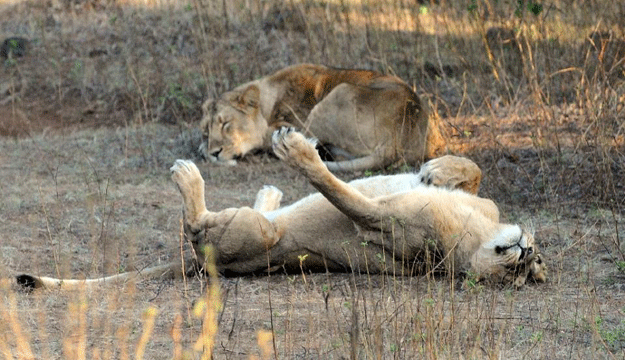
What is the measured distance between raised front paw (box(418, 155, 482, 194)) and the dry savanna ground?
1.78 ft

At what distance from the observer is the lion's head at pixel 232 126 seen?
837 cm

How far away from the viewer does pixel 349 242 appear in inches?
174

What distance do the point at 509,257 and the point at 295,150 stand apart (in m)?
1.01

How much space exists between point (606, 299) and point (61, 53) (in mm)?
8739

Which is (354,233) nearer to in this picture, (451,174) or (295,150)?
(295,150)

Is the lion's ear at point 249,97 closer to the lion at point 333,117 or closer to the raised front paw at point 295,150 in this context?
the lion at point 333,117

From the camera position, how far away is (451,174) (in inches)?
194

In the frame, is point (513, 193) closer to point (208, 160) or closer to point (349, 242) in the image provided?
point (349, 242)

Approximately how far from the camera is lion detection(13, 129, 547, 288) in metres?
4.24

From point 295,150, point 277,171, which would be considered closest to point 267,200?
point 295,150

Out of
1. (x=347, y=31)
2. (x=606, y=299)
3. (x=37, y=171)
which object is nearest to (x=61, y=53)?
(x=347, y=31)

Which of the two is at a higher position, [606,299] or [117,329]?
[117,329]

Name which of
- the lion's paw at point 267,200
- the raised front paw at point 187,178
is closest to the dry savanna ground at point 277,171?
the raised front paw at point 187,178

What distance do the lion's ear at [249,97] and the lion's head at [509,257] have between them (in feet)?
15.3
